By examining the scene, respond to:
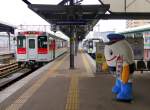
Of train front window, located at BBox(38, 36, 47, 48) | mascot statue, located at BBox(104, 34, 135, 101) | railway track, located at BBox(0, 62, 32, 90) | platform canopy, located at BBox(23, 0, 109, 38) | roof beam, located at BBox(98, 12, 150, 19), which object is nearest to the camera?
mascot statue, located at BBox(104, 34, 135, 101)

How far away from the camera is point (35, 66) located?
27906 mm

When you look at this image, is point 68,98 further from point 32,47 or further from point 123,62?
point 32,47

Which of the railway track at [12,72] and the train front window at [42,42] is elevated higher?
the train front window at [42,42]

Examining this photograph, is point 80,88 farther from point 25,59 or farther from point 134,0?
point 25,59

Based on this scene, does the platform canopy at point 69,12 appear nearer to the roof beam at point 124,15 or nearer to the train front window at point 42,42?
the roof beam at point 124,15

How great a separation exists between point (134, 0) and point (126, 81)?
9697 mm

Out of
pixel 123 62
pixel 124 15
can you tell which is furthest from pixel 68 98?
pixel 124 15

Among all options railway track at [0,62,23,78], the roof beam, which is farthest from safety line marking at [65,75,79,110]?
railway track at [0,62,23,78]

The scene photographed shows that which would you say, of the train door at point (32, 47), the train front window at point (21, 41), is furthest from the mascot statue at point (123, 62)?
the train front window at point (21, 41)

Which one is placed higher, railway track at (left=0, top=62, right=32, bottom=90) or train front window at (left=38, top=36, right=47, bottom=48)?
train front window at (left=38, top=36, right=47, bottom=48)

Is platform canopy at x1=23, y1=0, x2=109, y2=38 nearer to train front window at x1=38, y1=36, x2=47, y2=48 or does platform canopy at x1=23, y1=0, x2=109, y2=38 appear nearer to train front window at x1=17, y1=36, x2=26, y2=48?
train front window at x1=38, y1=36, x2=47, y2=48

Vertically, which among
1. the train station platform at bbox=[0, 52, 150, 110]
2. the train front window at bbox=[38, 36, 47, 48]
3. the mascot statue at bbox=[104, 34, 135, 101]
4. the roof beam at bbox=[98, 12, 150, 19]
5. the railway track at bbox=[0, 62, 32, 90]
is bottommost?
the railway track at bbox=[0, 62, 32, 90]

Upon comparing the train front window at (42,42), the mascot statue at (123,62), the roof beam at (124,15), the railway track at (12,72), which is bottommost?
the railway track at (12,72)

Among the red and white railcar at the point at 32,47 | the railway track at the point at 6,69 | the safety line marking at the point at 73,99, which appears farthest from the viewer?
the red and white railcar at the point at 32,47
